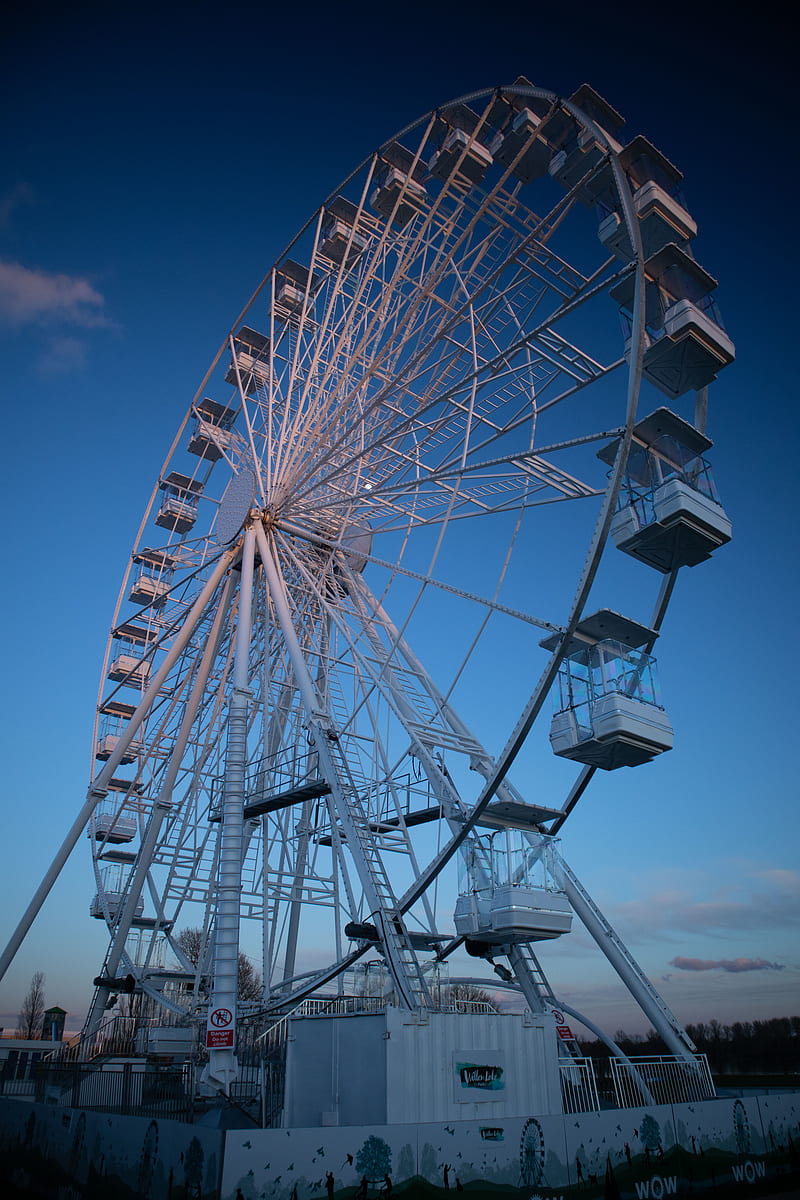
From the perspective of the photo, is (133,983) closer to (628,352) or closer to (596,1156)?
(596,1156)

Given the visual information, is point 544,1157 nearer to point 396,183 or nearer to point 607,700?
point 607,700

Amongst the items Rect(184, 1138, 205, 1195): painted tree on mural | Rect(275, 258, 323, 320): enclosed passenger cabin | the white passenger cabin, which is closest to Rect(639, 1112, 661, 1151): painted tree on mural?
Rect(184, 1138, 205, 1195): painted tree on mural

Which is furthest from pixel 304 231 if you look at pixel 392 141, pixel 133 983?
pixel 133 983

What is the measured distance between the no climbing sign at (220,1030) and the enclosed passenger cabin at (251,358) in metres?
17.1

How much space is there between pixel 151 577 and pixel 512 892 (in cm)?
1865

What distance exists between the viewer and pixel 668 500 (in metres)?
13.6

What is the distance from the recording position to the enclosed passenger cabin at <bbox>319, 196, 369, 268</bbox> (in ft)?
70.1

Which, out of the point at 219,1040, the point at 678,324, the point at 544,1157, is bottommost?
the point at 544,1157

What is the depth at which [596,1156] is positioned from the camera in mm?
9953

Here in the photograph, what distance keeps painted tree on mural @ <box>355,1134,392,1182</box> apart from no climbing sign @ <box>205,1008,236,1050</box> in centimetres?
464

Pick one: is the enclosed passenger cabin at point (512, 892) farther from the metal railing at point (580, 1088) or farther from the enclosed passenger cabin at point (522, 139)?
the enclosed passenger cabin at point (522, 139)

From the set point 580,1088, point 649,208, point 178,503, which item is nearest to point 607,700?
point 580,1088

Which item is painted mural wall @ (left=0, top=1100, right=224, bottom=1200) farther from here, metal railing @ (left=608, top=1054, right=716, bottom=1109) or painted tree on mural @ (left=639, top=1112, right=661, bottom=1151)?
metal railing @ (left=608, top=1054, right=716, bottom=1109)

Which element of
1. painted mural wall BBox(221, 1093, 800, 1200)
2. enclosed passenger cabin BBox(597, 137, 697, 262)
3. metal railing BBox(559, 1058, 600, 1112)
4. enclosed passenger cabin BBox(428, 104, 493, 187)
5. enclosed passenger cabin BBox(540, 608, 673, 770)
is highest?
enclosed passenger cabin BBox(428, 104, 493, 187)
